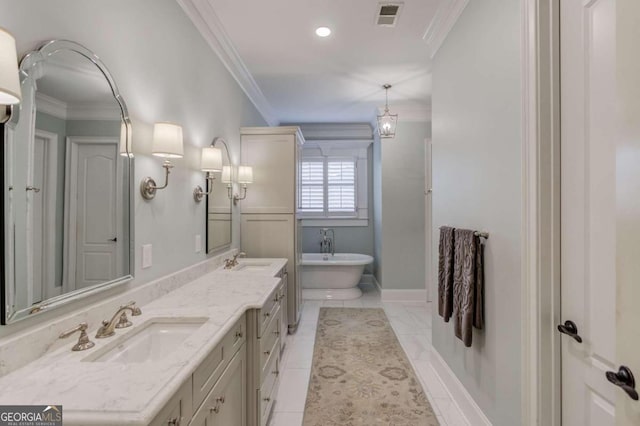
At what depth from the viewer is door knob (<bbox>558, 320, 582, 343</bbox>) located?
3.86ft

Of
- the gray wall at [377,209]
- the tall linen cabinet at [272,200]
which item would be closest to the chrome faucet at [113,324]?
the tall linen cabinet at [272,200]

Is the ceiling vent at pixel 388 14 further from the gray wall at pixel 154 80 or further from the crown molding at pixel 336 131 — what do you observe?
the crown molding at pixel 336 131

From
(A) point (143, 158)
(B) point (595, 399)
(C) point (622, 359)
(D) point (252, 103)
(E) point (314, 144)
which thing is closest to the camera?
(C) point (622, 359)

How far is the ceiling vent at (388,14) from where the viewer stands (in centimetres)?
238

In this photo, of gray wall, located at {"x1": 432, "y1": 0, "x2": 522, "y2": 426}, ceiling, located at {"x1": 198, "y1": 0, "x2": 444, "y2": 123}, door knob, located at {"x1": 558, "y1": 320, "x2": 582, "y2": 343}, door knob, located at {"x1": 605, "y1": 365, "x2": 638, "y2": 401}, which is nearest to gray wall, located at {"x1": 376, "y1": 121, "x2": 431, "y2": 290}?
ceiling, located at {"x1": 198, "y1": 0, "x2": 444, "y2": 123}

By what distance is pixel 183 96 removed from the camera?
2193 millimetres

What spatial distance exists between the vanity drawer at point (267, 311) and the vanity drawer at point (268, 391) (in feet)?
0.94

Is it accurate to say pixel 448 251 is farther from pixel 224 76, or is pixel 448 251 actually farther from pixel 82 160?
pixel 224 76

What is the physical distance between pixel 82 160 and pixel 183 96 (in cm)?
106

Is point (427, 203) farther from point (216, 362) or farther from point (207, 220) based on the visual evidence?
point (216, 362)

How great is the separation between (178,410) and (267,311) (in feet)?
3.51

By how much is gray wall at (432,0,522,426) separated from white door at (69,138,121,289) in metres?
1.88

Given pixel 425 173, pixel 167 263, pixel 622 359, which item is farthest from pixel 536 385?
pixel 425 173

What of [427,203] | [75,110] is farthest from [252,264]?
[427,203]
